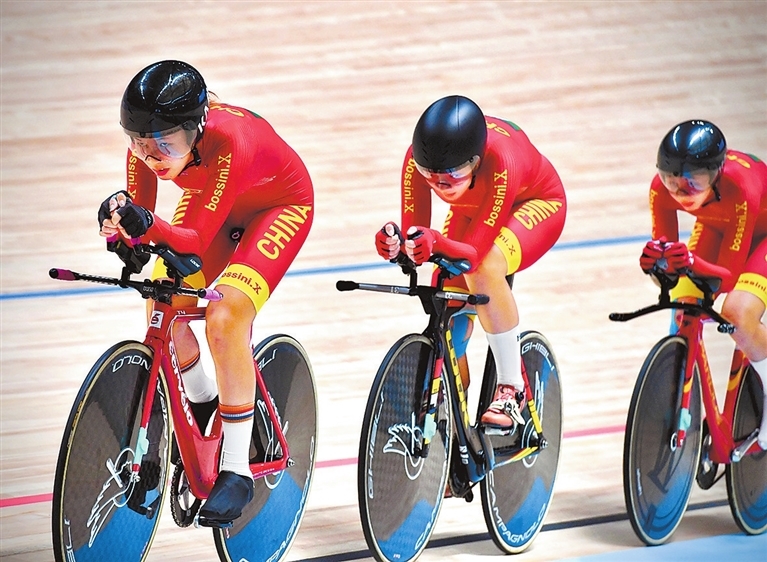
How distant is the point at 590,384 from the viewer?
5219mm

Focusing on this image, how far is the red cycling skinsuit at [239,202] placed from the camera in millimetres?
3115

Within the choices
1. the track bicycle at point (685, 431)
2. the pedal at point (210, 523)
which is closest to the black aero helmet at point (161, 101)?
the pedal at point (210, 523)

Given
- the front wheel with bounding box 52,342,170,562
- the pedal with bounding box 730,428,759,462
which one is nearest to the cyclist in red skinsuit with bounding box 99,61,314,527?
the front wheel with bounding box 52,342,170,562

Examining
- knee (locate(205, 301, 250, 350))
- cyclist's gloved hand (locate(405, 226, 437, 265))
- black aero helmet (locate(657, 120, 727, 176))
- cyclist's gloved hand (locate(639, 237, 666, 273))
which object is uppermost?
black aero helmet (locate(657, 120, 727, 176))

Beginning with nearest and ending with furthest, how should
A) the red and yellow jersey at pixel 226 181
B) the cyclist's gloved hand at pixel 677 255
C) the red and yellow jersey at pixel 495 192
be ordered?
the red and yellow jersey at pixel 226 181 < the red and yellow jersey at pixel 495 192 < the cyclist's gloved hand at pixel 677 255

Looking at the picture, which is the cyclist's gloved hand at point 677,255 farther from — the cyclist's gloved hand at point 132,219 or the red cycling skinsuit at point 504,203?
the cyclist's gloved hand at point 132,219

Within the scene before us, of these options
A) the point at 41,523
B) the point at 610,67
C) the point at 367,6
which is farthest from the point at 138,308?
the point at 610,67

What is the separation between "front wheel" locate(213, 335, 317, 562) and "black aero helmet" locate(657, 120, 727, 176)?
1.19 meters

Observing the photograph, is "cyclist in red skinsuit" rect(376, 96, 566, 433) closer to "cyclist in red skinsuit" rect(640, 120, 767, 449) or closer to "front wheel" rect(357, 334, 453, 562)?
"front wheel" rect(357, 334, 453, 562)

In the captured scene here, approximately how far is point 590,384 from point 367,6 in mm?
3524

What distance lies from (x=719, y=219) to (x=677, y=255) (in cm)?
40

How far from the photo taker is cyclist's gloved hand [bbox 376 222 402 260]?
3.17 metres

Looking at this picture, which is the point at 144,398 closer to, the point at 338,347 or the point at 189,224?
the point at 189,224

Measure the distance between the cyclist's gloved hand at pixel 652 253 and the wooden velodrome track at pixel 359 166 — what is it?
2.86ft
